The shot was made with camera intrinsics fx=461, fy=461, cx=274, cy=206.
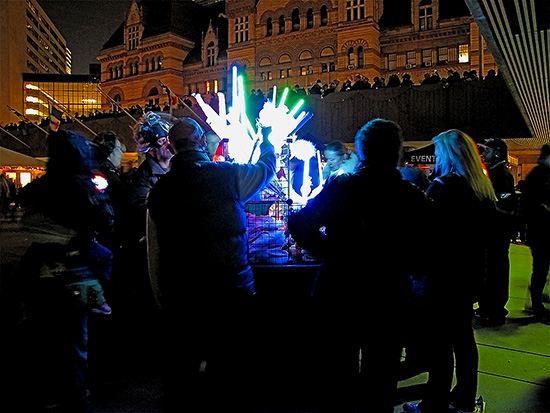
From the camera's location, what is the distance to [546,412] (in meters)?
3.51

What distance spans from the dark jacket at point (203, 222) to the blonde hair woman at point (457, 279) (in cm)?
132

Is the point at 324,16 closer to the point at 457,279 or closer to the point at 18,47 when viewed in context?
the point at 457,279

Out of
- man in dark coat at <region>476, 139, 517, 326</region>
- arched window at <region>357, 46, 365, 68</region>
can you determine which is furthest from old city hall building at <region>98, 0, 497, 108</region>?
man in dark coat at <region>476, 139, 517, 326</region>

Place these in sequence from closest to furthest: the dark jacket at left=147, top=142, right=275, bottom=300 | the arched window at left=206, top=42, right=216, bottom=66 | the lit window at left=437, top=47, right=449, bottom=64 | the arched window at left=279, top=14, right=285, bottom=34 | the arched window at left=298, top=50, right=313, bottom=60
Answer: the dark jacket at left=147, top=142, right=275, bottom=300 < the lit window at left=437, top=47, right=449, bottom=64 < the arched window at left=298, top=50, right=313, bottom=60 < the arched window at left=279, top=14, right=285, bottom=34 < the arched window at left=206, top=42, right=216, bottom=66

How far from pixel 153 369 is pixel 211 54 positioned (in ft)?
170

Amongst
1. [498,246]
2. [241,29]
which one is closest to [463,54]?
[241,29]

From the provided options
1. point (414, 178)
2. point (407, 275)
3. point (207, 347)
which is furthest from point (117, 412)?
point (414, 178)

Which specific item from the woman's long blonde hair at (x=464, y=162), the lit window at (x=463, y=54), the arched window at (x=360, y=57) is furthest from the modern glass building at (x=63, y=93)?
the woman's long blonde hair at (x=464, y=162)

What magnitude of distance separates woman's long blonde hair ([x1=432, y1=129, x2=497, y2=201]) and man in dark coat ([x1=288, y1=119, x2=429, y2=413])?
939 mm

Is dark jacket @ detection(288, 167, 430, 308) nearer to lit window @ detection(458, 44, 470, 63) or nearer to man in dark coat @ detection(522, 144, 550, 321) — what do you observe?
man in dark coat @ detection(522, 144, 550, 321)

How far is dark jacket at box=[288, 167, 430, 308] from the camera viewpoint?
2.48 meters

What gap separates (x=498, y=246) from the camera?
5898mm

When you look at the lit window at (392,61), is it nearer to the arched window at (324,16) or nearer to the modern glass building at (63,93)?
the arched window at (324,16)

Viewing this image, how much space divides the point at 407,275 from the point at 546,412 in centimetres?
200
